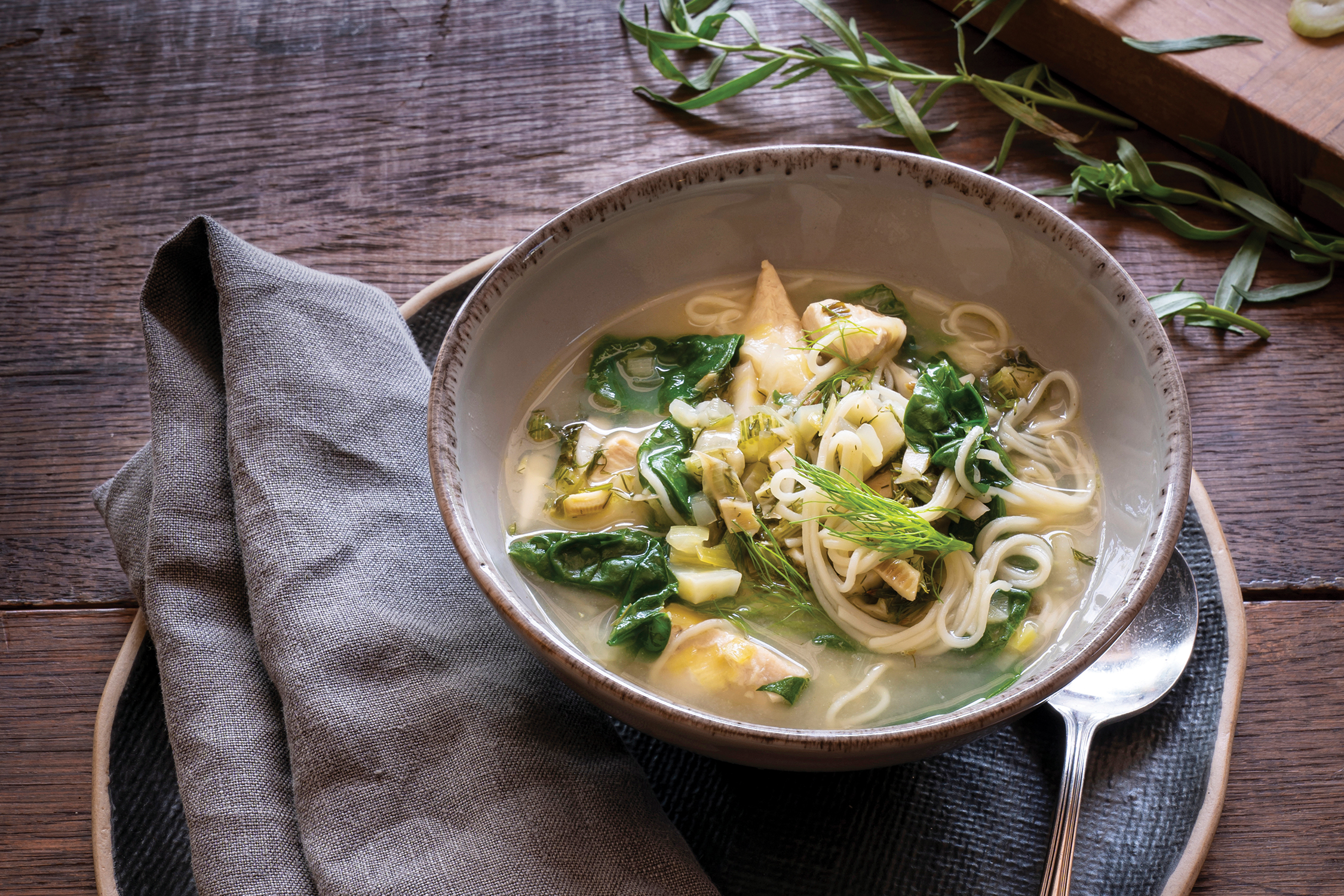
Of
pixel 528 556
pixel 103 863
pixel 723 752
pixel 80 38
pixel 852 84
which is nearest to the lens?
pixel 723 752

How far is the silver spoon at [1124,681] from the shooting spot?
85.0 inches

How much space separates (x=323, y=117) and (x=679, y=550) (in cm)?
213

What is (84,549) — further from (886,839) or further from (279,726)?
(886,839)

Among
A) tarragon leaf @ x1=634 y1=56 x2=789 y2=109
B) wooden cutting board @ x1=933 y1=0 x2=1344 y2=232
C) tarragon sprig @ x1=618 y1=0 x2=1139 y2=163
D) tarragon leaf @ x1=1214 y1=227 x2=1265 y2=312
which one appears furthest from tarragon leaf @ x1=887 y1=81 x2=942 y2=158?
tarragon leaf @ x1=1214 y1=227 x2=1265 y2=312

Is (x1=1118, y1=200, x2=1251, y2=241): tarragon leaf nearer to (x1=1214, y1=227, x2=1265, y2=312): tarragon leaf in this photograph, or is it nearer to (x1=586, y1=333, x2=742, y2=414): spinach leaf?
(x1=1214, y1=227, x2=1265, y2=312): tarragon leaf

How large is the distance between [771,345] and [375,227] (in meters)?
1.39

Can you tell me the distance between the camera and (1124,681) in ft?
7.64

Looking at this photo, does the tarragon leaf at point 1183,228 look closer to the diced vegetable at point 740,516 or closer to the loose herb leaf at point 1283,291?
the loose herb leaf at point 1283,291

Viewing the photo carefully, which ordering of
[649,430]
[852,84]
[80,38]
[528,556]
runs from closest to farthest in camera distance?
1. [528,556]
2. [649,430]
3. [852,84]
4. [80,38]

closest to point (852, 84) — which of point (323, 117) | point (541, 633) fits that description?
point (323, 117)

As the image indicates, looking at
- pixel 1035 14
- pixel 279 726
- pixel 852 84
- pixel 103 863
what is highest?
pixel 1035 14

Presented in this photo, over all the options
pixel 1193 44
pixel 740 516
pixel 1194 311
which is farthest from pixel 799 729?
pixel 1193 44

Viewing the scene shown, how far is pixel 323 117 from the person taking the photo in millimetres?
3498

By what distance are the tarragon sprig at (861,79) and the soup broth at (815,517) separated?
3.11 feet
